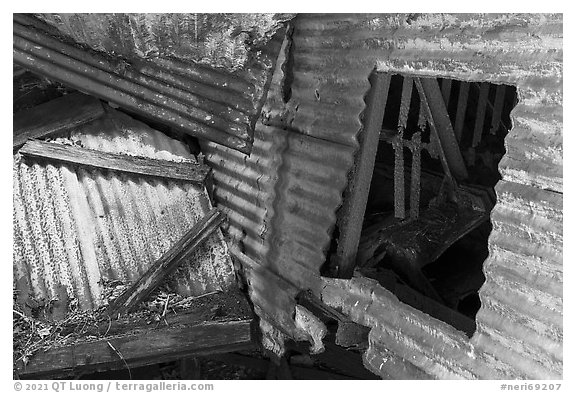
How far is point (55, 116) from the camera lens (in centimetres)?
570

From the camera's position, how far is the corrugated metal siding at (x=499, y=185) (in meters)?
3.11

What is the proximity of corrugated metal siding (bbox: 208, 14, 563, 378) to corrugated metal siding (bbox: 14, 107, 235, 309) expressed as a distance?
19.3 inches

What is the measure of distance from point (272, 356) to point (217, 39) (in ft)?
9.72

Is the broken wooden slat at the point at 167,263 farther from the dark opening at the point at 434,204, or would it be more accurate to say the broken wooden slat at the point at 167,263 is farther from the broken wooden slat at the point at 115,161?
the dark opening at the point at 434,204

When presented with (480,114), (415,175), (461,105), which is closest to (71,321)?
(415,175)

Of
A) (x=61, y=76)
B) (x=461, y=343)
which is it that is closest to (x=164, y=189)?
(x=61, y=76)

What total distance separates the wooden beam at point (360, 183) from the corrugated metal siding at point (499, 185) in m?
0.07

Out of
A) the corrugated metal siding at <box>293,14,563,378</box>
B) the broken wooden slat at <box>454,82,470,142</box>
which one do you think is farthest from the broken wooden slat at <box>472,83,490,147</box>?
the corrugated metal siding at <box>293,14,563,378</box>

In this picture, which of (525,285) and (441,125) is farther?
(441,125)

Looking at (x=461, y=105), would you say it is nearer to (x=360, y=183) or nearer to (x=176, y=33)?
(x=360, y=183)

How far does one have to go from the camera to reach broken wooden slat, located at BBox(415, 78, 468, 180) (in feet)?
16.5

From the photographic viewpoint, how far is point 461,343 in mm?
3547

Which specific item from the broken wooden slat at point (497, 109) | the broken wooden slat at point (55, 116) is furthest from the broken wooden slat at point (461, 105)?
the broken wooden slat at point (55, 116)

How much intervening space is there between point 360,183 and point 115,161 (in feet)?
7.46
